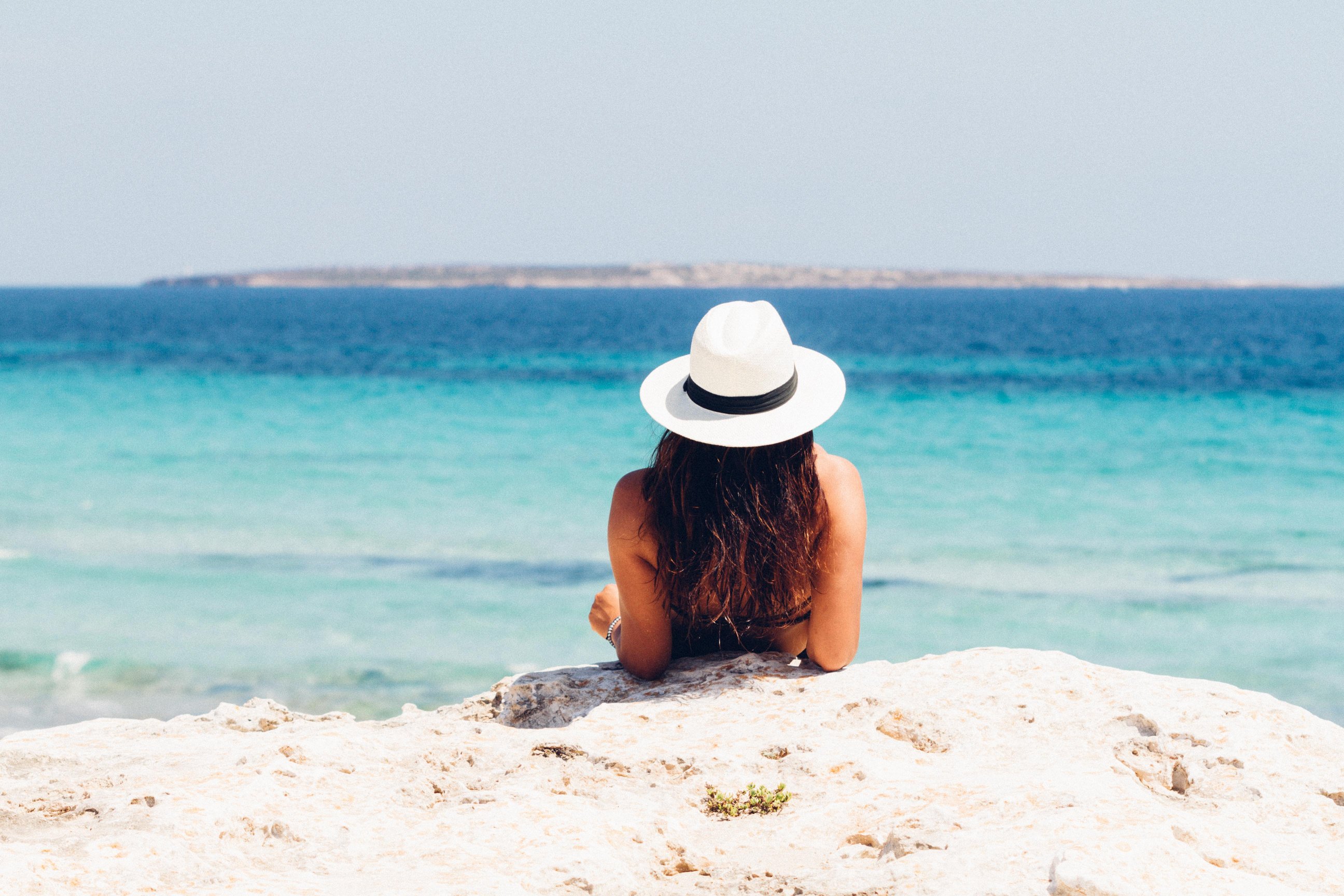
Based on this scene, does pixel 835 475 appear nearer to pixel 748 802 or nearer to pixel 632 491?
pixel 632 491

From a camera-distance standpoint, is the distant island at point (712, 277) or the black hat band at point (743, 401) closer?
the black hat band at point (743, 401)

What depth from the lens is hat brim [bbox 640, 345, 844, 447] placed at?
267 cm

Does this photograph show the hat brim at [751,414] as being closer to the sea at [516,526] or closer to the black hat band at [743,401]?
the black hat band at [743,401]

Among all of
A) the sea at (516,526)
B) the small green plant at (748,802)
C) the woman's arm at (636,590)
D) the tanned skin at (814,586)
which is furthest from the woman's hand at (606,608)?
the sea at (516,526)

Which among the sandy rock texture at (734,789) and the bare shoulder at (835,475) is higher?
the bare shoulder at (835,475)

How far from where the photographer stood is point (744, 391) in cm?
273

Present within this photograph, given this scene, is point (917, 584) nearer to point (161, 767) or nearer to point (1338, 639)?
point (1338, 639)

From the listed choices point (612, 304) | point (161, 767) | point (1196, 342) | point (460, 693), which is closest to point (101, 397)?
point (460, 693)

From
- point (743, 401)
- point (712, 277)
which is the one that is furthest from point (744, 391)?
point (712, 277)

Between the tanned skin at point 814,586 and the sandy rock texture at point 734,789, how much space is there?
0.33 feet

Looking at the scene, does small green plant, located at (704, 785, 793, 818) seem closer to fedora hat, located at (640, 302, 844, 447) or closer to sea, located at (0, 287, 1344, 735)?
fedora hat, located at (640, 302, 844, 447)

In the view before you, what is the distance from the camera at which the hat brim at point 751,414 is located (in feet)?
8.75

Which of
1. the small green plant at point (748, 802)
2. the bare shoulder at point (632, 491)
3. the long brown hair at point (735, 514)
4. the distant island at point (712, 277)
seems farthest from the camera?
the distant island at point (712, 277)

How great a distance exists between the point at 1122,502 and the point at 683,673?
30.7 feet
